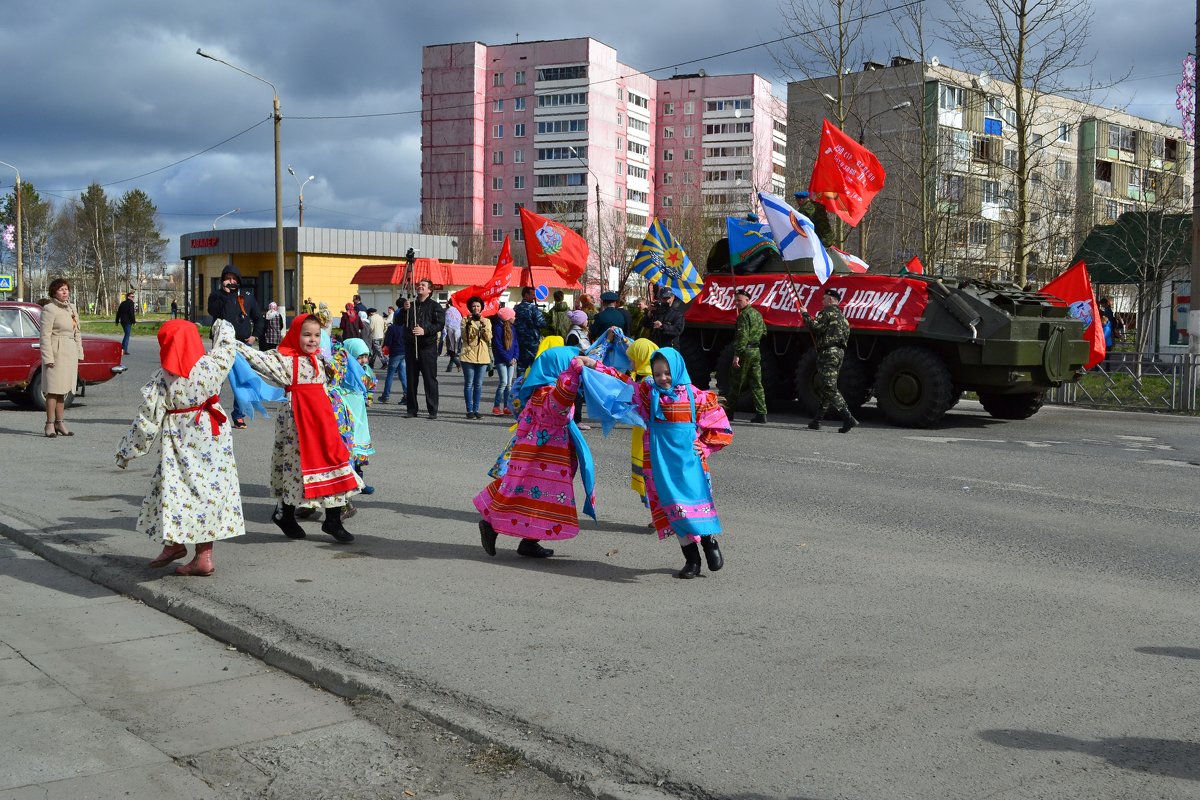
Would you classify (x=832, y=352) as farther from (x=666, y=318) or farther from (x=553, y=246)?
(x=553, y=246)

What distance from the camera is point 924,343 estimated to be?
16.3 meters

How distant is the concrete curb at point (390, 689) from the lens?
416 centimetres

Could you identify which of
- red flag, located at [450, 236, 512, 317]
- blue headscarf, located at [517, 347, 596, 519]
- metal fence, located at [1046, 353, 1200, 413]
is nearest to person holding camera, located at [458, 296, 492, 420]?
red flag, located at [450, 236, 512, 317]

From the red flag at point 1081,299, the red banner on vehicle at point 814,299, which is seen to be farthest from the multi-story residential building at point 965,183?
the red banner on vehicle at point 814,299

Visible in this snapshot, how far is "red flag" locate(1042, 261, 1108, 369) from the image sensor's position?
1939 centimetres

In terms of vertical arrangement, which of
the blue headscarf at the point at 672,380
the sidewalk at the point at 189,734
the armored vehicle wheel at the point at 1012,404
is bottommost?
the sidewalk at the point at 189,734

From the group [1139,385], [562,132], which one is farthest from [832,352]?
[562,132]

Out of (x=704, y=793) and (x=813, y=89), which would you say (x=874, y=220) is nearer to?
(x=813, y=89)

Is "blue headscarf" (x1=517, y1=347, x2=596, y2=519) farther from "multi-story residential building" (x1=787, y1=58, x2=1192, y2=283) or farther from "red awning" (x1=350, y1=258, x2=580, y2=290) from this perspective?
"red awning" (x1=350, y1=258, x2=580, y2=290)

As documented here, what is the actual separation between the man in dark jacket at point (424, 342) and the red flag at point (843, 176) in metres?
6.24

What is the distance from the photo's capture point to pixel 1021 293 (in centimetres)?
1669

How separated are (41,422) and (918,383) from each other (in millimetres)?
11940

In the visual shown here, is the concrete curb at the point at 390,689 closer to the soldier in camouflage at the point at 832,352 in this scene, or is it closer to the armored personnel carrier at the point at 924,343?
the soldier in camouflage at the point at 832,352

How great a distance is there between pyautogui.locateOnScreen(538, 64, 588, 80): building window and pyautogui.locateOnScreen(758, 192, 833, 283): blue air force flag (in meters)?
76.5
